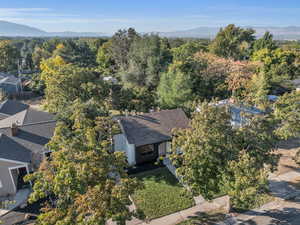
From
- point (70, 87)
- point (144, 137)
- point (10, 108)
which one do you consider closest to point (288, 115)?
point (144, 137)

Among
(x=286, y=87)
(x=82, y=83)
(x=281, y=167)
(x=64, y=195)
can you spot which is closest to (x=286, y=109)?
(x=281, y=167)

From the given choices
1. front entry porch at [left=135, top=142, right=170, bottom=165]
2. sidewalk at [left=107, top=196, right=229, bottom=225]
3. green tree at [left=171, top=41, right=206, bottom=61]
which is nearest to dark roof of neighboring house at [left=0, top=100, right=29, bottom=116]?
front entry porch at [left=135, top=142, right=170, bottom=165]

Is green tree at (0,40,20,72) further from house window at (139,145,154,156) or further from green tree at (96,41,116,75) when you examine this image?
house window at (139,145,154,156)

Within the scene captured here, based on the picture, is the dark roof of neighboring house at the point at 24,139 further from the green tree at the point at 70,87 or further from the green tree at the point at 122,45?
the green tree at the point at 122,45

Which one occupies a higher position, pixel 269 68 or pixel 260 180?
pixel 269 68

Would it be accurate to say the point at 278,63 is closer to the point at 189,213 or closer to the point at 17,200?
the point at 189,213

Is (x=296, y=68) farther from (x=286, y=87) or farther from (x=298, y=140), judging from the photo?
(x=298, y=140)

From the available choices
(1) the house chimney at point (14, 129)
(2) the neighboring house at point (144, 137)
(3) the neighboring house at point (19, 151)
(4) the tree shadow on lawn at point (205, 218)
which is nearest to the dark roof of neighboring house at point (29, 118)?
(3) the neighboring house at point (19, 151)
